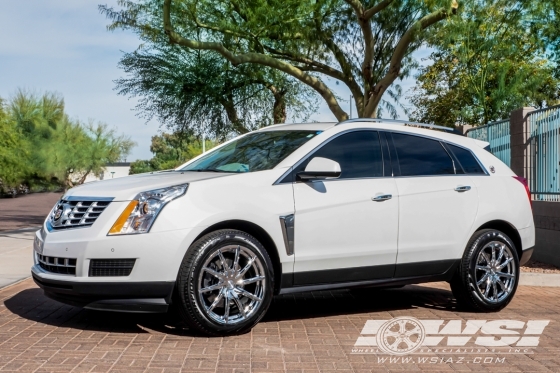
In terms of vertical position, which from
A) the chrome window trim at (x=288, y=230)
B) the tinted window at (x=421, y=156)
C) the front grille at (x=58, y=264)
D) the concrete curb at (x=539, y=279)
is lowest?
the concrete curb at (x=539, y=279)

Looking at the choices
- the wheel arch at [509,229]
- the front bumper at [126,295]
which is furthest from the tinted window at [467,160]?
the front bumper at [126,295]

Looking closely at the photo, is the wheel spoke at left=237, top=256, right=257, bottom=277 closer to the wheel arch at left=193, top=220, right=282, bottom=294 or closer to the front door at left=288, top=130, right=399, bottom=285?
the wheel arch at left=193, top=220, right=282, bottom=294

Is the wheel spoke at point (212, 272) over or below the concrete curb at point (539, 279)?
over

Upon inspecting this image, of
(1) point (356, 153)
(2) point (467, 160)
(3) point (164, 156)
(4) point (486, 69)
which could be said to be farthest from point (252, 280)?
(3) point (164, 156)

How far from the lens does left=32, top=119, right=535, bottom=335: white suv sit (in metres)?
6.32

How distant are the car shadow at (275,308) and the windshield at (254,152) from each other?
4.71ft

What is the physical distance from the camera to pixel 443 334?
271 inches

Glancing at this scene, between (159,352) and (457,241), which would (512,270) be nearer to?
(457,241)

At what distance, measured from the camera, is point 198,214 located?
252 inches

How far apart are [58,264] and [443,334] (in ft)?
10.7

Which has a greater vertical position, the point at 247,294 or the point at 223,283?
the point at 223,283

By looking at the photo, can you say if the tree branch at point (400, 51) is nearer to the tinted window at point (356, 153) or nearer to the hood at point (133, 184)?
the tinted window at point (356, 153)

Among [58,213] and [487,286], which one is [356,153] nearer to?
[487,286]

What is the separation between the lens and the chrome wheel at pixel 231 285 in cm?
644
